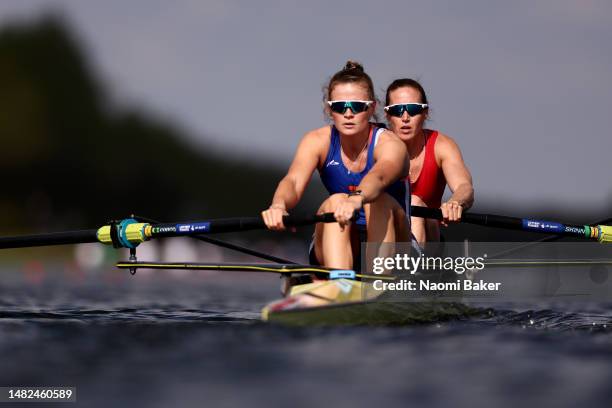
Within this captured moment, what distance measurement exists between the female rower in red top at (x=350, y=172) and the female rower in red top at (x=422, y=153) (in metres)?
1.28

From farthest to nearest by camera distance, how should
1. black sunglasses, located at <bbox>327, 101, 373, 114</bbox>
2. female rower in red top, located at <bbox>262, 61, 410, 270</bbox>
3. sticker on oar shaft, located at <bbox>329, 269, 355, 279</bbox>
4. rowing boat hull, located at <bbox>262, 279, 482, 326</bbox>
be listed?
black sunglasses, located at <bbox>327, 101, 373, 114</bbox> → female rower in red top, located at <bbox>262, 61, 410, 270</bbox> → sticker on oar shaft, located at <bbox>329, 269, 355, 279</bbox> → rowing boat hull, located at <bbox>262, 279, 482, 326</bbox>

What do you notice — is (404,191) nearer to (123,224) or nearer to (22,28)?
(123,224)

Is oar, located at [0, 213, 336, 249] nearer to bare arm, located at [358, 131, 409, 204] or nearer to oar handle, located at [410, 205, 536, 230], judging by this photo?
bare arm, located at [358, 131, 409, 204]

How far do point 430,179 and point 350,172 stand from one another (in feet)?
6.43

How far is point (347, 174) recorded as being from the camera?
29.5 feet

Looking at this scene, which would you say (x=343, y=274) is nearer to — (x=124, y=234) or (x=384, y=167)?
(x=384, y=167)

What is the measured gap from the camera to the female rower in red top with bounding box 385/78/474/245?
33.7 feet

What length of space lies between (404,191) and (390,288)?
105cm

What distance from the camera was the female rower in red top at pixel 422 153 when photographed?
33.7 feet

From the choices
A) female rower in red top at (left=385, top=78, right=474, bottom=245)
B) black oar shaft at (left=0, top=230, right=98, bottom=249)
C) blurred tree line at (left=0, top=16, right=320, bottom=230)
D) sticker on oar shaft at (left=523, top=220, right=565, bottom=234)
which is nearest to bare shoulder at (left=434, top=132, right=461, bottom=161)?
female rower in red top at (left=385, top=78, right=474, bottom=245)

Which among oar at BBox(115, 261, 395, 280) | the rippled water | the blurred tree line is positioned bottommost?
the rippled water

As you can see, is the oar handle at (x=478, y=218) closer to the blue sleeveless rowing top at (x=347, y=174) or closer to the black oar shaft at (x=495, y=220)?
the black oar shaft at (x=495, y=220)

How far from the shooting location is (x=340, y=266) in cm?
852

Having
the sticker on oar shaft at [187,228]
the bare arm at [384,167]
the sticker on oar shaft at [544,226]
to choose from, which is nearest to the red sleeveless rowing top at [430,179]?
the sticker on oar shaft at [544,226]
